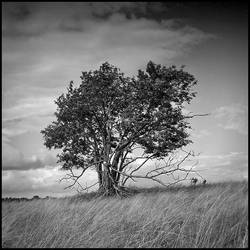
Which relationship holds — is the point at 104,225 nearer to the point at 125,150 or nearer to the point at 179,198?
the point at 179,198

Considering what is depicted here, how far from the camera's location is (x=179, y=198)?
31.4ft

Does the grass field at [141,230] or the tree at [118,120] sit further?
the tree at [118,120]

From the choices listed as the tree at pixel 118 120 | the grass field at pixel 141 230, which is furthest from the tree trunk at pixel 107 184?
the grass field at pixel 141 230

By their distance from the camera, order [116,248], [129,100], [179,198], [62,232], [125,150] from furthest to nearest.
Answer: [125,150]
[129,100]
[179,198]
[62,232]
[116,248]

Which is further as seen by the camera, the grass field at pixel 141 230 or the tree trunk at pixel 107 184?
the tree trunk at pixel 107 184

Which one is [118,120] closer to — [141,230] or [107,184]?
[107,184]

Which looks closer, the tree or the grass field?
the grass field

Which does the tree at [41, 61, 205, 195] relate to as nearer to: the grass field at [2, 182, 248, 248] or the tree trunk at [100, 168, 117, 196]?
the tree trunk at [100, 168, 117, 196]

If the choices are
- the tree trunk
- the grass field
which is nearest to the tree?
the tree trunk

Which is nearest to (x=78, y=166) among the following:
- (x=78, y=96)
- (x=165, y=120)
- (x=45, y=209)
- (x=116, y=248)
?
(x=78, y=96)

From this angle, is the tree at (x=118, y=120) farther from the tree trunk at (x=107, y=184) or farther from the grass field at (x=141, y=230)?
the grass field at (x=141, y=230)

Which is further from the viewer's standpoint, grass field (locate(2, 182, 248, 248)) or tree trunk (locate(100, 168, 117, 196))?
tree trunk (locate(100, 168, 117, 196))

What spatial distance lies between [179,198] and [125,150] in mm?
8619

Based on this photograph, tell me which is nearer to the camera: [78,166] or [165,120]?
[165,120]
